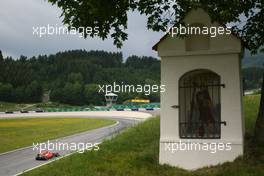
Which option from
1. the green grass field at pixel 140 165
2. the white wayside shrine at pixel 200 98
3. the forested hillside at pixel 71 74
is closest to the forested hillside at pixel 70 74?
the forested hillside at pixel 71 74

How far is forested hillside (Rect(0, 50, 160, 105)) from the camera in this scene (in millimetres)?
117875

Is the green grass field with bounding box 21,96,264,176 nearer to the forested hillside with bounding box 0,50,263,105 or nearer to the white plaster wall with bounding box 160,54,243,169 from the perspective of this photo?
the white plaster wall with bounding box 160,54,243,169

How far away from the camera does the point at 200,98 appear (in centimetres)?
999

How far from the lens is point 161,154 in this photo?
9.77 m

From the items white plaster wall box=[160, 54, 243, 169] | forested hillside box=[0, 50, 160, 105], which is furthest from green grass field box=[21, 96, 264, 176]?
forested hillside box=[0, 50, 160, 105]

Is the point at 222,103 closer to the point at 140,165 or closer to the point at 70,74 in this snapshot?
the point at 140,165

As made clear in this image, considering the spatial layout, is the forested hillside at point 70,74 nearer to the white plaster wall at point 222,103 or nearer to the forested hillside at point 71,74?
the forested hillside at point 71,74

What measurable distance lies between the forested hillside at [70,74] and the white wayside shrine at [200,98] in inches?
3153

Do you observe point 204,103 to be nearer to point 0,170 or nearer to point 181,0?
point 181,0

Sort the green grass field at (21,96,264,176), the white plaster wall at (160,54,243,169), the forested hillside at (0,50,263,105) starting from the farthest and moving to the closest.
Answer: the forested hillside at (0,50,263,105) → the white plaster wall at (160,54,243,169) → the green grass field at (21,96,264,176)

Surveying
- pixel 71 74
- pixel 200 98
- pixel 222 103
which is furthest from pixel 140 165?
pixel 71 74

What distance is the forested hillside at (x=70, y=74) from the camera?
11788cm

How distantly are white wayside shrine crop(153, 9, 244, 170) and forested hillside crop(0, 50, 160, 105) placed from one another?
8008 centimetres

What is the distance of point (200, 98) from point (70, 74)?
134651mm
